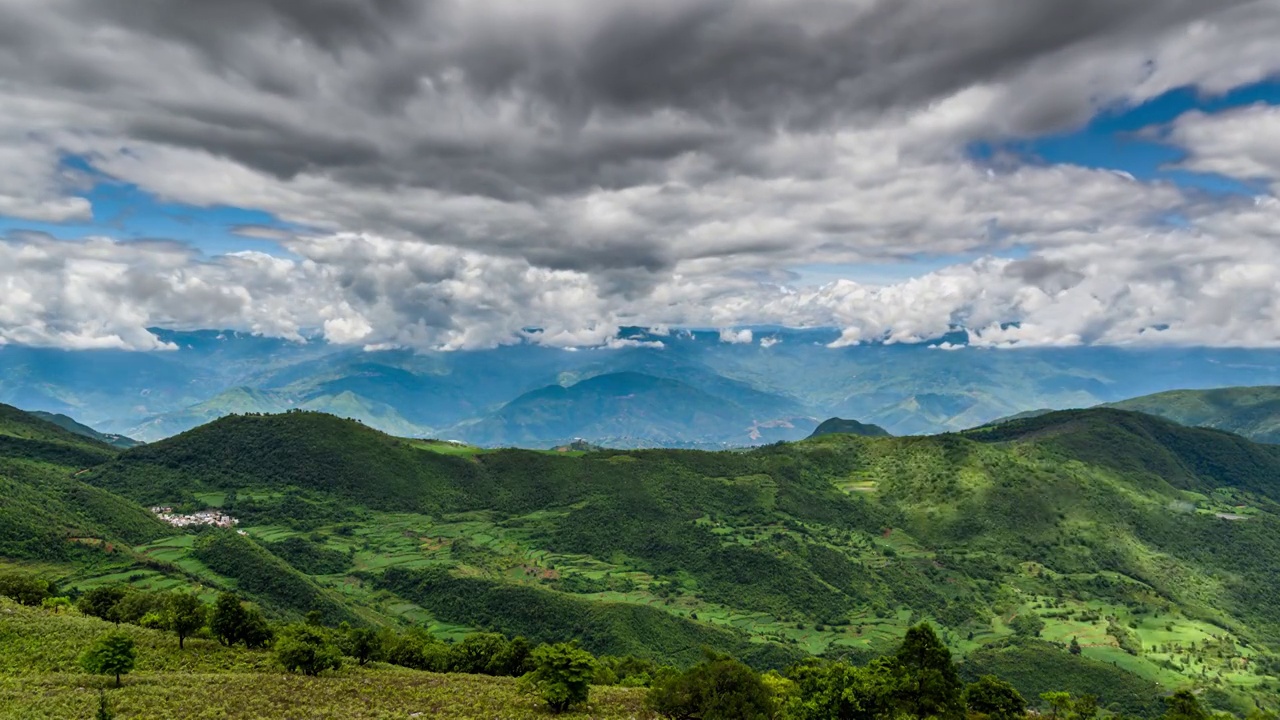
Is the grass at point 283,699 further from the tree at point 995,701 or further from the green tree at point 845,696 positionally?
the tree at point 995,701

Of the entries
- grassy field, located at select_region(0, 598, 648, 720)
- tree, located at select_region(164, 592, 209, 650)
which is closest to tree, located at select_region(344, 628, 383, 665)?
grassy field, located at select_region(0, 598, 648, 720)

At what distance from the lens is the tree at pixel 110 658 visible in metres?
66.8

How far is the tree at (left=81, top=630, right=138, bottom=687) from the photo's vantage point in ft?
219

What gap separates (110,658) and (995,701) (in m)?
113

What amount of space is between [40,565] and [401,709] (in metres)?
206

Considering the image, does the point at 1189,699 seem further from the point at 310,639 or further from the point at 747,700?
the point at 310,639

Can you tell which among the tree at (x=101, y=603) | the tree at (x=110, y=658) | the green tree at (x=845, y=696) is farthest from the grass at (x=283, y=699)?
the tree at (x=101, y=603)

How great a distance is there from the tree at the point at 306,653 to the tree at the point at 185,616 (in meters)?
16.2

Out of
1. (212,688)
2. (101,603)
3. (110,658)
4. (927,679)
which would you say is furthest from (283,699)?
(927,679)

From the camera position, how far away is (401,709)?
69812 mm

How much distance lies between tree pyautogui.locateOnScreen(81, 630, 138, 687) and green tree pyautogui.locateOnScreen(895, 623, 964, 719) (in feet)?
288

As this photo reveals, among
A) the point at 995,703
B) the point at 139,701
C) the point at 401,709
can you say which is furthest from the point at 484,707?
the point at 995,703

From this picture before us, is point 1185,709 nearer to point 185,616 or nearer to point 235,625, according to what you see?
point 235,625

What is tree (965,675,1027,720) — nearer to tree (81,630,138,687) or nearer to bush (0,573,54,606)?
tree (81,630,138,687)
